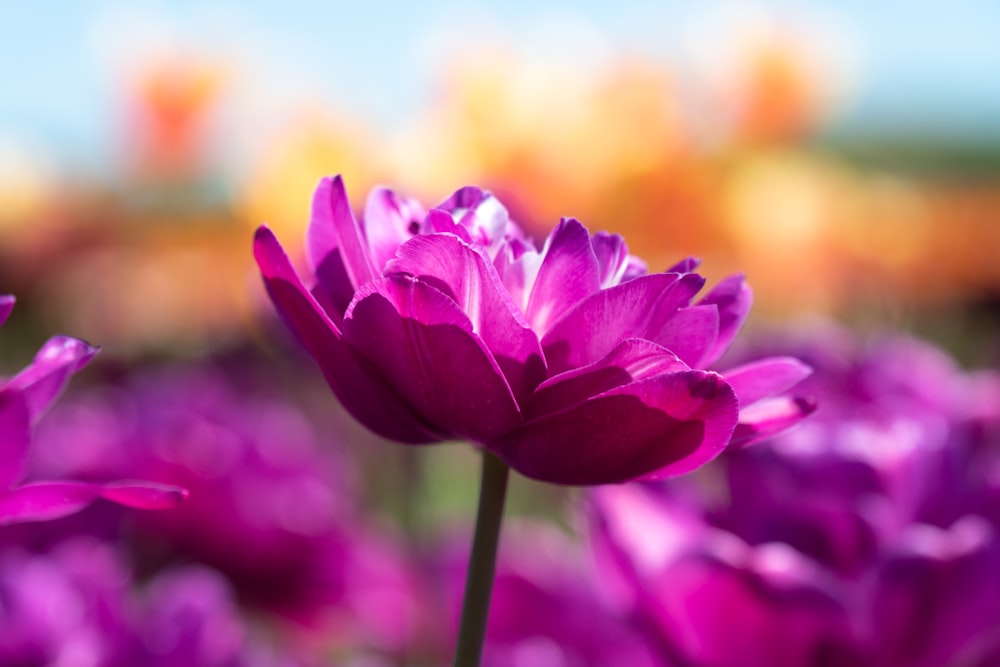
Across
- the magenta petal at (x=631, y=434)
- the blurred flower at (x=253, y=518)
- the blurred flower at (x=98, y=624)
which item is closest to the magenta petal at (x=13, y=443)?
the magenta petal at (x=631, y=434)

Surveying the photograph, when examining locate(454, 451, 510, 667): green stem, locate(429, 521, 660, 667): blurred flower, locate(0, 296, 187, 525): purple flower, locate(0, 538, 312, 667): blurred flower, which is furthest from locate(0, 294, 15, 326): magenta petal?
locate(429, 521, 660, 667): blurred flower

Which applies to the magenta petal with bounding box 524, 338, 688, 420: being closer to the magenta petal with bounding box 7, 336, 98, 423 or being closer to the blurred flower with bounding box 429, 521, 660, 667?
the magenta petal with bounding box 7, 336, 98, 423

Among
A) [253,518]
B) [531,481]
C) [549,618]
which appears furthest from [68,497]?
[531,481]

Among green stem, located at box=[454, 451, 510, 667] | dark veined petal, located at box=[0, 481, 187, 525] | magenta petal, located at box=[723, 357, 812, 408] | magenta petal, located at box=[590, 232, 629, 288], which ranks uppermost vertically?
magenta petal, located at box=[590, 232, 629, 288]

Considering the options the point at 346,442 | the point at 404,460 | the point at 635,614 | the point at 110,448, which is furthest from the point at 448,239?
the point at 346,442

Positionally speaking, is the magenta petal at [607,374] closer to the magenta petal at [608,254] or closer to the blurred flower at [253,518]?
the magenta petal at [608,254]

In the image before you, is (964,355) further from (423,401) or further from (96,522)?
(423,401)
